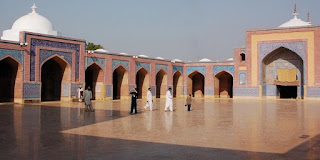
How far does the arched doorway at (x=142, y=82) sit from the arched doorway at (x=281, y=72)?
29.6ft

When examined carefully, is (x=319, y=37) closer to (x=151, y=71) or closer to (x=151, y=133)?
(x=151, y=71)

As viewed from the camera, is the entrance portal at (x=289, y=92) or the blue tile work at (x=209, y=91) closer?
the entrance portal at (x=289, y=92)

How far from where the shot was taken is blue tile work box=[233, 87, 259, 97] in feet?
82.9

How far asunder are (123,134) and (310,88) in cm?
2064

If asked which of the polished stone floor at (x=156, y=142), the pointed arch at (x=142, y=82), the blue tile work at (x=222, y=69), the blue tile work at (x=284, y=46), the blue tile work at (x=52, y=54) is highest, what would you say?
the blue tile work at (x=284, y=46)

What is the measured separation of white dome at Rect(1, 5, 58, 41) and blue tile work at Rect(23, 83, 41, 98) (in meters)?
5.41

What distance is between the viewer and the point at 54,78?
1992 cm

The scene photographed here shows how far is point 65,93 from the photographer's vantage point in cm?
1917

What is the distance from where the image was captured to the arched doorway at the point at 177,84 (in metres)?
29.1

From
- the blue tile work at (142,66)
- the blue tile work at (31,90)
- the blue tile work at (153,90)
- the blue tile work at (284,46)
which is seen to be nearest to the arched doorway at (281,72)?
the blue tile work at (284,46)

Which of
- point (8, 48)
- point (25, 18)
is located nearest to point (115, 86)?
point (25, 18)

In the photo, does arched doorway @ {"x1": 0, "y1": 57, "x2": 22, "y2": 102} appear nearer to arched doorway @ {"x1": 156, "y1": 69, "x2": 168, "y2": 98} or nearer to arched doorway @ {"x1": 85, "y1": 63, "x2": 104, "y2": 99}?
arched doorway @ {"x1": 85, "y1": 63, "x2": 104, "y2": 99}

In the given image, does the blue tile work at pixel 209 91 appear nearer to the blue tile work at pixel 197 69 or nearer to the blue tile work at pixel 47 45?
the blue tile work at pixel 197 69

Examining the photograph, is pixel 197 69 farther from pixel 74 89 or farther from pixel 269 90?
pixel 74 89
